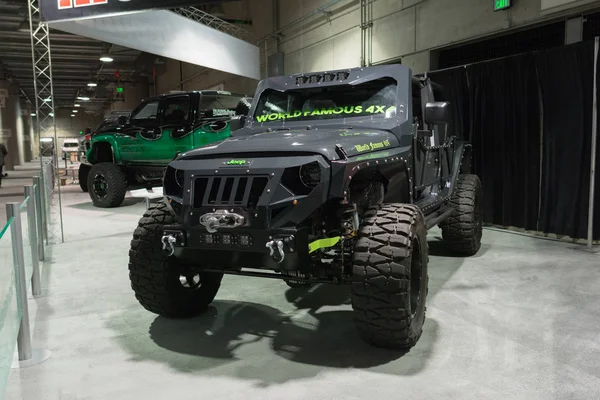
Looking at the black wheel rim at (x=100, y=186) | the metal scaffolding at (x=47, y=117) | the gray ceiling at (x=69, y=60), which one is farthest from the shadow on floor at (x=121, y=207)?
the gray ceiling at (x=69, y=60)

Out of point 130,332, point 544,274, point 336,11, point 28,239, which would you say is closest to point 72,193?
point 336,11

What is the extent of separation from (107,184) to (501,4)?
8.08 metres

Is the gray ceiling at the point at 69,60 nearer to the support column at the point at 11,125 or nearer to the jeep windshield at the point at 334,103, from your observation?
the support column at the point at 11,125

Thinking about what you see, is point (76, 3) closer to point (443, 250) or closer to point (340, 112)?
point (340, 112)

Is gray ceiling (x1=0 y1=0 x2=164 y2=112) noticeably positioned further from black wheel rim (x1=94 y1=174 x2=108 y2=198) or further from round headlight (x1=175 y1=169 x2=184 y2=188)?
round headlight (x1=175 y1=169 x2=184 y2=188)

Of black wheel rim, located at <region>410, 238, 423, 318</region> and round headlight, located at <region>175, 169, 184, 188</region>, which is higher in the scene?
round headlight, located at <region>175, 169, 184, 188</region>

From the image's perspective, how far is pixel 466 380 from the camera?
2879 mm

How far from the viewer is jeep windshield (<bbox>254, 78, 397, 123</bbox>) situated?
171 inches

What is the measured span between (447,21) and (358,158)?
21.9 feet

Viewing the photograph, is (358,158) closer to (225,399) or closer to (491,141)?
(225,399)

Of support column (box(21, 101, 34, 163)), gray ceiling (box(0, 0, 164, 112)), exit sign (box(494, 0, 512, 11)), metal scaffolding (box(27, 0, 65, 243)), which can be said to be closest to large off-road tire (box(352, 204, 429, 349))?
metal scaffolding (box(27, 0, 65, 243))

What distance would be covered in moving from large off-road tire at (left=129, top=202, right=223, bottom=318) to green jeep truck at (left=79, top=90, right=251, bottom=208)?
5654 millimetres

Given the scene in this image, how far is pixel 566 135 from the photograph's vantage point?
640 cm

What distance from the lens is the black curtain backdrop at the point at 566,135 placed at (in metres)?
6.18
